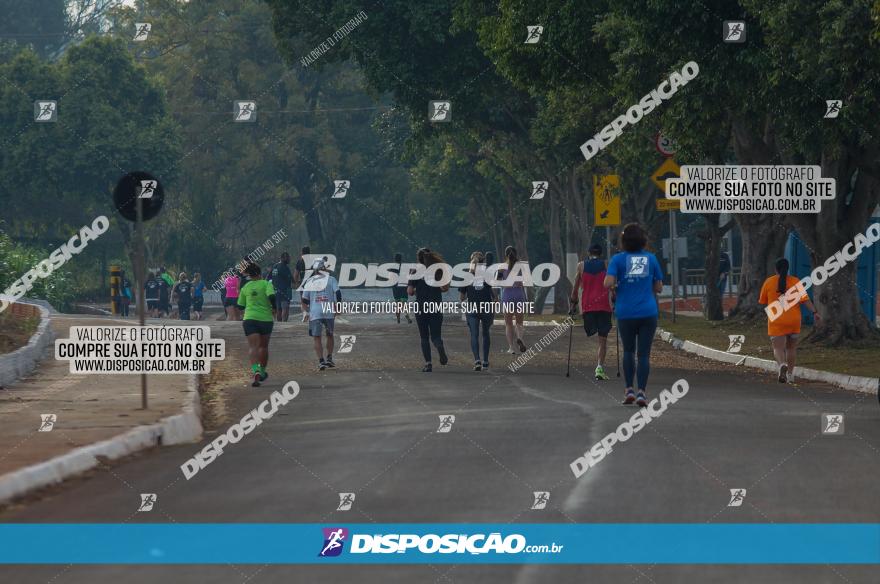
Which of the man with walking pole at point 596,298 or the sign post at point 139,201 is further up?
the sign post at point 139,201

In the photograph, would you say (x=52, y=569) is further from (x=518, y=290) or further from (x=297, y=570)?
(x=518, y=290)

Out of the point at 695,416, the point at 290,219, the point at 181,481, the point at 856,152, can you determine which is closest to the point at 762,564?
the point at 181,481

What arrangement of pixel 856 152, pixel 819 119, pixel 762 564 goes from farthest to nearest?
pixel 856 152, pixel 819 119, pixel 762 564

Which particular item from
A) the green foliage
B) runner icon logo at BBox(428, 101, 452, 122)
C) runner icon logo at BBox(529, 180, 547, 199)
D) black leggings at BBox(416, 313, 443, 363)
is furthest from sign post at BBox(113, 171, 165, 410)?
runner icon logo at BBox(529, 180, 547, 199)

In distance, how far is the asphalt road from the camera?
782cm

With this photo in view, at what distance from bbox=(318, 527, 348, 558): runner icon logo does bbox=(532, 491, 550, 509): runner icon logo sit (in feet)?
4.41

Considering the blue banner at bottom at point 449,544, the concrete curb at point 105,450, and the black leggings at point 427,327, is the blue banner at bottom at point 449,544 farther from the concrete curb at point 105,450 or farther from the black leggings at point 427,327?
the black leggings at point 427,327

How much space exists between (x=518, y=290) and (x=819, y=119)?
5.76m

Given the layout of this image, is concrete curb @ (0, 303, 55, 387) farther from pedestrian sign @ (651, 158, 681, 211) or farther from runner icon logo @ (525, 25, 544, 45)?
pedestrian sign @ (651, 158, 681, 211)

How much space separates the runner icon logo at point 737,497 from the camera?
9633 mm

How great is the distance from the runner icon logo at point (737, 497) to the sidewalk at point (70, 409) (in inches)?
204

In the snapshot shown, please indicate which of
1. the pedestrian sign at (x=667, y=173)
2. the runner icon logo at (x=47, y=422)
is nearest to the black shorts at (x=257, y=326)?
the runner icon logo at (x=47, y=422)

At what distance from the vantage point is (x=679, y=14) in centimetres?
2364

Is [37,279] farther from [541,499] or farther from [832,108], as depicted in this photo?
[541,499]
